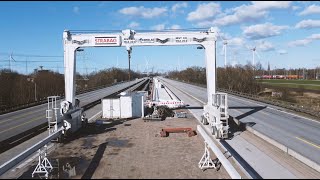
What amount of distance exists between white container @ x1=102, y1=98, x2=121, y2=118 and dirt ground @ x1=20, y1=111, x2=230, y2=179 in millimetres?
6359

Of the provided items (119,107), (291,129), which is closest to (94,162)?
(291,129)

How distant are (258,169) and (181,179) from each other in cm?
365

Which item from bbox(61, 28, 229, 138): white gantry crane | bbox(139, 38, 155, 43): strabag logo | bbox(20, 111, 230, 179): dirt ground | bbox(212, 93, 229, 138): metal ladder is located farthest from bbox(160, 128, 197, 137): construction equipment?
bbox(139, 38, 155, 43): strabag logo

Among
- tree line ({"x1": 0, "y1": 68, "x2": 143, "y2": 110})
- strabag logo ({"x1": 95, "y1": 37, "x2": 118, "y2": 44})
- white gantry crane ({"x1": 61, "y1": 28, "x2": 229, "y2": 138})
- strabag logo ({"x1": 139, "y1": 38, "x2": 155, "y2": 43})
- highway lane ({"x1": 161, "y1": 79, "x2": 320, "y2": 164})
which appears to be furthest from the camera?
tree line ({"x1": 0, "y1": 68, "x2": 143, "y2": 110})

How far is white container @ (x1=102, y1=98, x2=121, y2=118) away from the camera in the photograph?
35938 millimetres

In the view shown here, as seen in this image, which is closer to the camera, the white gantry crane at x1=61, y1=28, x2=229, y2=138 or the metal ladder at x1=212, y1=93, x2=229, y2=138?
the metal ladder at x1=212, y1=93, x2=229, y2=138

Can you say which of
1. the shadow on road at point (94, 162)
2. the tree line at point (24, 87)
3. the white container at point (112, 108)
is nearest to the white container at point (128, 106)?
the white container at point (112, 108)

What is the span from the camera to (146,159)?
1867 cm

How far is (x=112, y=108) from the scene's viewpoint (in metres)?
36.1

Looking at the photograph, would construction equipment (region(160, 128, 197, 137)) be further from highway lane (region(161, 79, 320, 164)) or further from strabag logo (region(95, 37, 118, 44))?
strabag logo (region(95, 37, 118, 44))

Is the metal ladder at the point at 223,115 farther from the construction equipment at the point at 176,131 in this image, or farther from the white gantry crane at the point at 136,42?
the white gantry crane at the point at 136,42

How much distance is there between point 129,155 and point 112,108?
54.7ft

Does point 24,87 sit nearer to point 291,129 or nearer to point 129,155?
point 291,129

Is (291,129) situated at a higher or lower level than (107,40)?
lower
